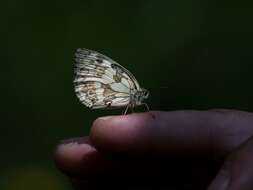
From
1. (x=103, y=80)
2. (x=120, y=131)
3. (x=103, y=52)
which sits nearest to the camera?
(x=120, y=131)

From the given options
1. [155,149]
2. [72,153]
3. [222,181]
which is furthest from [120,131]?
[222,181]

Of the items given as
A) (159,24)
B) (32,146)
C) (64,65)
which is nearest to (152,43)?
(159,24)

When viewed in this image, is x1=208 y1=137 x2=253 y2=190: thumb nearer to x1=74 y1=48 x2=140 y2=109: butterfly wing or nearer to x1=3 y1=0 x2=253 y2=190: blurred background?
x1=74 y1=48 x2=140 y2=109: butterfly wing

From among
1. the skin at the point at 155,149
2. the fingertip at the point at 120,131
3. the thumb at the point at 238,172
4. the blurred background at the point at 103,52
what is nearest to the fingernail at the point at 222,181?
the thumb at the point at 238,172

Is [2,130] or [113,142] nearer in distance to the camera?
[113,142]

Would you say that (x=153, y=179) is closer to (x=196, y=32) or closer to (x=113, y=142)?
(x=113, y=142)

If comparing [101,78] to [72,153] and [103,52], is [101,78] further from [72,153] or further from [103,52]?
[103,52]

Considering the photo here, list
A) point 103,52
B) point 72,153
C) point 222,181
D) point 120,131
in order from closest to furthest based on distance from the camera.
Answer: point 222,181 → point 120,131 → point 72,153 → point 103,52
